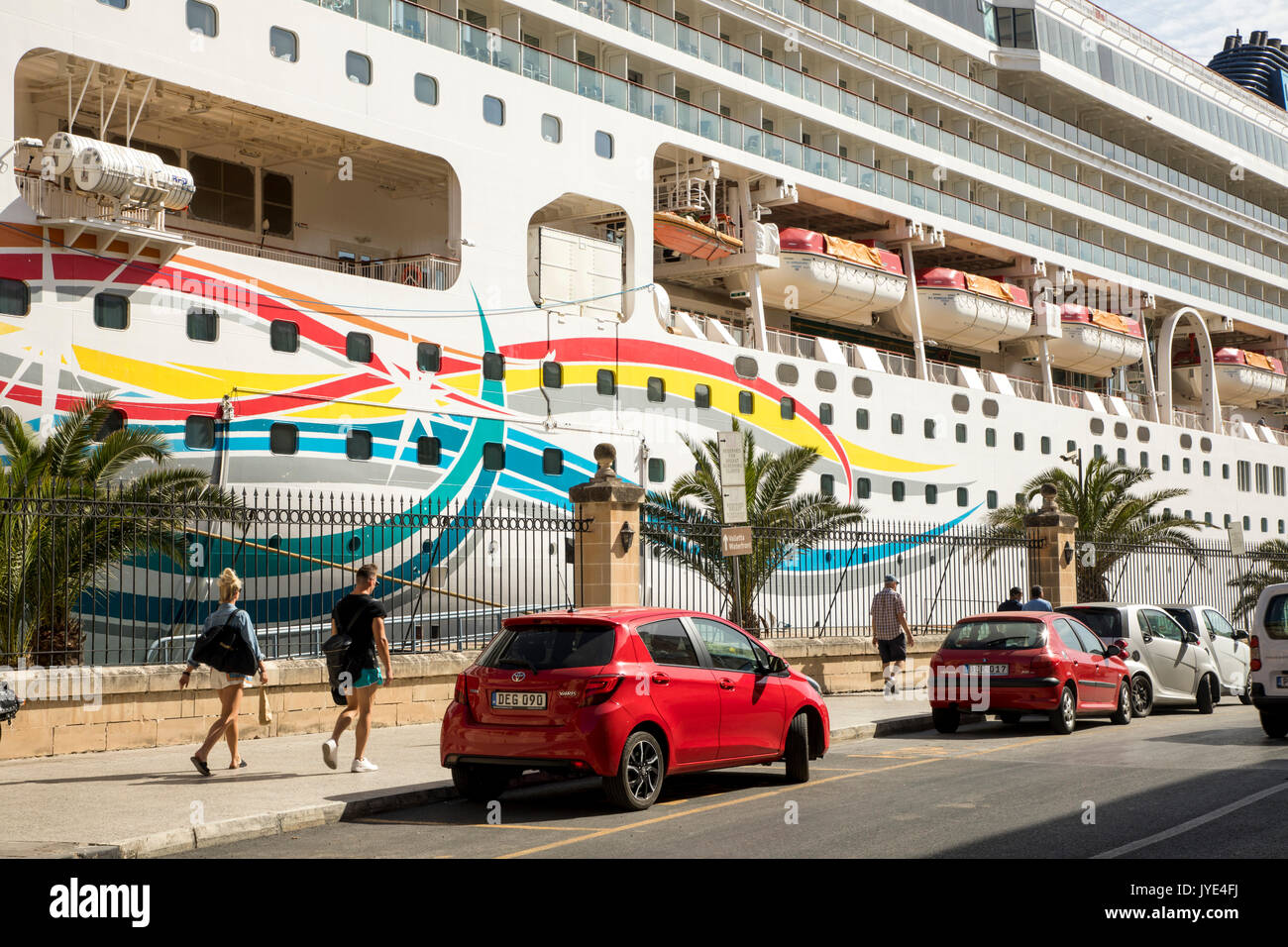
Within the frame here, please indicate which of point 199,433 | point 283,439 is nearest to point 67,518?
point 199,433

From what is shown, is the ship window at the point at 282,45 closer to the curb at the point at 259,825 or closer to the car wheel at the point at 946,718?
the curb at the point at 259,825

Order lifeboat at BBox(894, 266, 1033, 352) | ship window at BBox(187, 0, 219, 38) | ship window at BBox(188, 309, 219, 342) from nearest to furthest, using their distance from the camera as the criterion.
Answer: ship window at BBox(188, 309, 219, 342) → ship window at BBox(187, 0, 219, 38) → lifeboat at BBox(894, 266, 1033, 352)

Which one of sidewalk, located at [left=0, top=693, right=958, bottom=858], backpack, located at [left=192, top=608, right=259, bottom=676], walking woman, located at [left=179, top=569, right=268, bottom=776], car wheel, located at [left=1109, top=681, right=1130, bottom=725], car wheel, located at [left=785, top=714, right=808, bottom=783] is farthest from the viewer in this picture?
car wheel, located at [left=1109, top=681, right=1130, bottom=725]

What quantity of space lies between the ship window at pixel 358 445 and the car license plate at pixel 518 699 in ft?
36.7

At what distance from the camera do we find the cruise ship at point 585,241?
18.5 m

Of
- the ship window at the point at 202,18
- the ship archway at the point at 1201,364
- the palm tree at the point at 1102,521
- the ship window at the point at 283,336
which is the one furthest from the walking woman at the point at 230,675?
the ship archway at the point at 1201,364

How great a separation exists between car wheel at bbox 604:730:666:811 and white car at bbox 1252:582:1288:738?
757cm

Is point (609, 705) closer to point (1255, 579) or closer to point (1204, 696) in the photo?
point (1204, 696)

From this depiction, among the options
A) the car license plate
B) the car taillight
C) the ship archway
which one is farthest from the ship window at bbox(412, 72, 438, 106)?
the ship archway

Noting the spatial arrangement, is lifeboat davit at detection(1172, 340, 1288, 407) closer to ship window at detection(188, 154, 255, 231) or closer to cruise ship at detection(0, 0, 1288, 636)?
cruise ship at detection(0, 0, 1288, 636)

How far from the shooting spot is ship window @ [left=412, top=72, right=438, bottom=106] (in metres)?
22.4

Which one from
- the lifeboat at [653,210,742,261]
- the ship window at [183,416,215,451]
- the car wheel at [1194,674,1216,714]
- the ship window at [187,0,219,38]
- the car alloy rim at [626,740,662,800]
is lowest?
the car wheel at [1194,674,1216,714]
